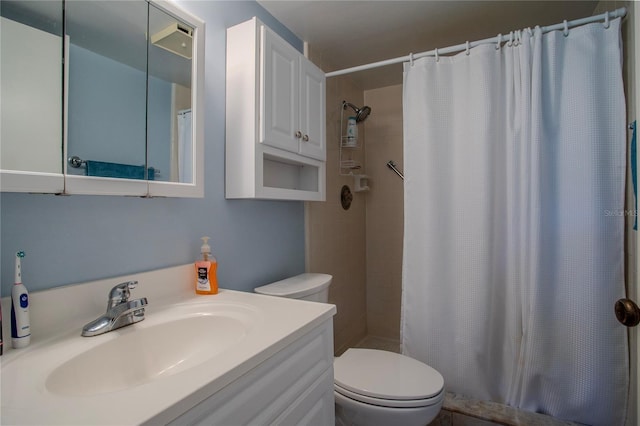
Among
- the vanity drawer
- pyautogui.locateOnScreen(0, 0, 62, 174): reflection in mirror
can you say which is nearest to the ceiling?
pyautogui.locateOnScreen(0, 0, 62, 174): reflection in mirror

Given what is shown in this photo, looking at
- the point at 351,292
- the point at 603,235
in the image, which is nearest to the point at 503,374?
the point at 603,235

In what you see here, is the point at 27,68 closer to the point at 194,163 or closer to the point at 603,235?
the point at 194,163

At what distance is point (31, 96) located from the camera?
0.75 metres

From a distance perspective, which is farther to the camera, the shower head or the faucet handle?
the shower head

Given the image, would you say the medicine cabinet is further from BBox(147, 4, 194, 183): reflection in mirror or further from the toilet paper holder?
the toilet paper holder

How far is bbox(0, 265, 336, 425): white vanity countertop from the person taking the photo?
494 millimetres

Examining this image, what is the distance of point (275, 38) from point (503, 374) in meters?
1.89

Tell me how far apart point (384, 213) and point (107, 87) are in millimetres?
2236

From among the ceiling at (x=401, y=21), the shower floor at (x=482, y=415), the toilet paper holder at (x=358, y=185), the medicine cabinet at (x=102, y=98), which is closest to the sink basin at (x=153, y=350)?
the medicine cabinet at (x=102, y=98)

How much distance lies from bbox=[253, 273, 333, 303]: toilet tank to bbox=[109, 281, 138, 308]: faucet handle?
2.01 feet

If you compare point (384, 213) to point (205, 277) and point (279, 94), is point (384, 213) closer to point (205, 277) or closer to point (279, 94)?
point (279, 94)

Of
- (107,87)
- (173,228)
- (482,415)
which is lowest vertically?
(482,415)

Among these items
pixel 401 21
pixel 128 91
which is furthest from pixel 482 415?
pixel 401 21

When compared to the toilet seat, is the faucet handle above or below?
above
